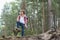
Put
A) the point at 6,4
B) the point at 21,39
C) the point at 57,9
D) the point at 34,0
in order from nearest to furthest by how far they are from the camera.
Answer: the point at 21,39 → the point at 57,9 → the point at 34,0 → the point at 6,4

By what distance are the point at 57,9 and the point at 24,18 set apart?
522 inches

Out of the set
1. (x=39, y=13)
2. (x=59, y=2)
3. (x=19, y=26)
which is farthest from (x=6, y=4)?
(x=19, y=26)

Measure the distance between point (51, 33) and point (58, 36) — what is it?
1.22 ft

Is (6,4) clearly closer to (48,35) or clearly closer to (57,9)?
(57,9)

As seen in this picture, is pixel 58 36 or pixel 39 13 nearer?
pixel 58 36

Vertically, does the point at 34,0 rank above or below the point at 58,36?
above

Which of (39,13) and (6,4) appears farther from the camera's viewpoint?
(6,4)

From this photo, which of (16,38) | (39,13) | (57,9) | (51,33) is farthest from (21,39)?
(39,13)

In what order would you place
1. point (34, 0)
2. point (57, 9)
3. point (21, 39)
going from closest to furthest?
point (21, 39) → point (57, 9) → point (34, 0)

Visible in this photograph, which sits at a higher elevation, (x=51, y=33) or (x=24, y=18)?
(x=24, y=18)

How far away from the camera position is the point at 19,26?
882 cm

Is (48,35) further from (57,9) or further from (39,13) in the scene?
(39,13)

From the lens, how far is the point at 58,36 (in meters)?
8.49

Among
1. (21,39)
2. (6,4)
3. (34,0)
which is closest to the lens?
(21,39)
